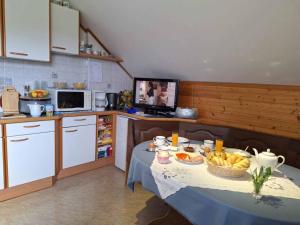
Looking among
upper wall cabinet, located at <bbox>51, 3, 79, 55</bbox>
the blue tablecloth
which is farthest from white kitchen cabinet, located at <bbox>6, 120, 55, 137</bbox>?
the blue tablecloth

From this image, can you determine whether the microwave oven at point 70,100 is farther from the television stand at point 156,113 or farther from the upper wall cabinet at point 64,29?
the television stand at point 156,113

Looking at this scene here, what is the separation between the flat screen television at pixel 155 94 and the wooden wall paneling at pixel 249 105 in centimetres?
28

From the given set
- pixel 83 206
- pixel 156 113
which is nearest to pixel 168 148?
pixel 83 206

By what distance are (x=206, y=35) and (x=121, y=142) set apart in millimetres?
1841

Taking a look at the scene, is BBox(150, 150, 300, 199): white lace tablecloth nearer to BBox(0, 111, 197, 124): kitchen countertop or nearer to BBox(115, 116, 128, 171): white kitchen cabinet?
BBox(0, 111, 197, 124): kitchen countertop

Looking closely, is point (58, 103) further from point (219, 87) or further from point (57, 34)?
point (219, 87)

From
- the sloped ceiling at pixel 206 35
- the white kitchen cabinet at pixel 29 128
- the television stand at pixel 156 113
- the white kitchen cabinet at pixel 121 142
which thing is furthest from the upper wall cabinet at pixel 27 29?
the television stand at pixel 156 113

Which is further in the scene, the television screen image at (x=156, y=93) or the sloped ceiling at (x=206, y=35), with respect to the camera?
the television screen image at (x=156, y=93)

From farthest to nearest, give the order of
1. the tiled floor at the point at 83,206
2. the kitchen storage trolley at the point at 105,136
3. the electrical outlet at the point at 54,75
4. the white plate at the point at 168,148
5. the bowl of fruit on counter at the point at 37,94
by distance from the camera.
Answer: the kitchen storage trolley at the point at 105,136 → the electrical outlet at the point at 54,75 → the bowl of fruit on counter at the point at 37,94 → the tiled floor at the point at 83,206 → the white plate at the point at 168,148

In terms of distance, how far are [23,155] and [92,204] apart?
2.96ft

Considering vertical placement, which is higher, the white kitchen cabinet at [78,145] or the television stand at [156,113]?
the television stand at [156,113]

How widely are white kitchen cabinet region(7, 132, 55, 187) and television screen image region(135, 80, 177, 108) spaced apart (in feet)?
4.28

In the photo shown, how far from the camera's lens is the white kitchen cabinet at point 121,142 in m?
3.17

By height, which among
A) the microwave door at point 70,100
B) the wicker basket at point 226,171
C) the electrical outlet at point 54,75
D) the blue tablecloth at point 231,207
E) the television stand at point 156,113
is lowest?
the blue tablecloth at point 231,207
